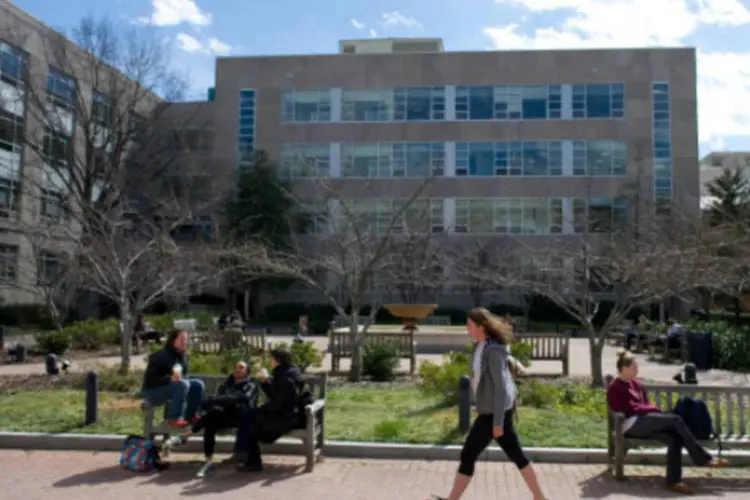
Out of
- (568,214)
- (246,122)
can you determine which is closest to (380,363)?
(568,214)

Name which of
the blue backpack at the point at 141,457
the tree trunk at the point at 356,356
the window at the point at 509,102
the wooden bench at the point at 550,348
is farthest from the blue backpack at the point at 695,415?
the window at the point at 509,102

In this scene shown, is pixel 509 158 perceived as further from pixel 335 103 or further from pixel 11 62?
pixel 11 62

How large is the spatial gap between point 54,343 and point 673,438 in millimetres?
18456

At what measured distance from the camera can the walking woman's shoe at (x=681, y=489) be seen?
7.25 meters

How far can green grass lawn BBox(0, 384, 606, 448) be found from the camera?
30.2 ft

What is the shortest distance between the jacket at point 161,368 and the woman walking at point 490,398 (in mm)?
3789

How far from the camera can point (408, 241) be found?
1880cm

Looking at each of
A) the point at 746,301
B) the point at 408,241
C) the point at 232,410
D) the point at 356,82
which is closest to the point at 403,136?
the point at 356,82

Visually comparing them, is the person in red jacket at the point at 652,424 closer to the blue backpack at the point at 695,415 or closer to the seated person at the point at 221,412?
the blue backpack at the point at 695,415

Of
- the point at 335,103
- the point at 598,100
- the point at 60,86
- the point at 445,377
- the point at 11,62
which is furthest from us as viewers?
the point at 335,103

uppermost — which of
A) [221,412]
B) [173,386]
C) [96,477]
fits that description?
[173,386]

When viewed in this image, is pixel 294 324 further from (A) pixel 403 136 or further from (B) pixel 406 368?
(B) pixel 406 368

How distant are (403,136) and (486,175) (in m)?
5.86

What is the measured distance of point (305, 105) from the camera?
50500 millimetres
